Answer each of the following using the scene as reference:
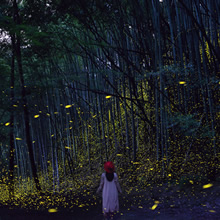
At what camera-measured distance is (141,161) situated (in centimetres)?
870

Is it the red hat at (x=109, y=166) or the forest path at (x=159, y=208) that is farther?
the forest path at (x=159, y=208)

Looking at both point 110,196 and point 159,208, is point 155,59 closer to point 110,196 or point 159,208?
point 159,208

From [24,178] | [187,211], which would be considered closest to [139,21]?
[187,211]

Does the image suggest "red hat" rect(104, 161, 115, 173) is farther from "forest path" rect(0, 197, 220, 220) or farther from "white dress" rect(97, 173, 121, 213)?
"forest path" rect(0, 197, 220, 220)

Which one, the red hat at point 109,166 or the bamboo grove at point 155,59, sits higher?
the bamboo grove at point 155,59

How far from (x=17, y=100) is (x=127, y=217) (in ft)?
15.4

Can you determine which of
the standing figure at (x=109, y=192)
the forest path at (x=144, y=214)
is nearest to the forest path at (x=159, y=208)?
the forest path at (x=144, y=214)

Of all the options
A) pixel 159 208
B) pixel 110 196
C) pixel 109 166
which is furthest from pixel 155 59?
pixel 110 196

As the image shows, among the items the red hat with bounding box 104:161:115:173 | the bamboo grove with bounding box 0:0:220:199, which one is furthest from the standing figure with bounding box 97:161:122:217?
the bamboo grove with bounding box 0:0:220:199

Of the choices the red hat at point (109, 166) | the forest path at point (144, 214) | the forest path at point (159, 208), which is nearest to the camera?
the red hat at point (109, 166)

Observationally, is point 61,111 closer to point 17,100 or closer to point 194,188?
point 17,100

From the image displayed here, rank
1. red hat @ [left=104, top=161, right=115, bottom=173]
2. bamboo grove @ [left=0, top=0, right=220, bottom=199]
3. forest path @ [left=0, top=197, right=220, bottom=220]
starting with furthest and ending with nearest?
bamboo grove @ [left=0, top=0, right=220, bottom=199]
forest path @ [left=0, top=197, right=220, bottom=220]
red hat @ [left=104, top=161, right=115, bottom=173]

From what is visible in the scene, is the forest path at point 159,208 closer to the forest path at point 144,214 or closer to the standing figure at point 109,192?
the forest path at point 144,214

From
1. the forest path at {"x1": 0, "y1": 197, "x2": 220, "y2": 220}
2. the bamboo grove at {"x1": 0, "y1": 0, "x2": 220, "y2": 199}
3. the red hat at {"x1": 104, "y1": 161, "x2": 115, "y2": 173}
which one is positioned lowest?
the forest path at {"x1": 0, "y1": 197, "x2": 220, "y2": 220}
